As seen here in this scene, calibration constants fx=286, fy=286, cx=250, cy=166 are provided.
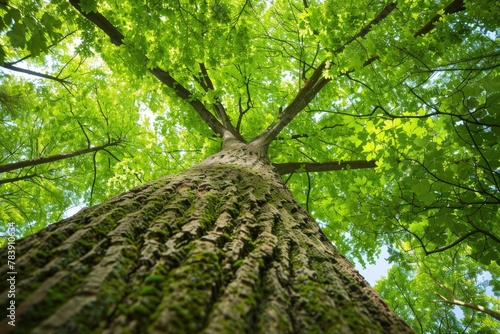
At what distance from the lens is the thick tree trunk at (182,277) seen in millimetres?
803

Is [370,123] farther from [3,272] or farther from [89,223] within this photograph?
[3,272]

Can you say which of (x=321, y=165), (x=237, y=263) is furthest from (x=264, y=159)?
(x=237, y=263)

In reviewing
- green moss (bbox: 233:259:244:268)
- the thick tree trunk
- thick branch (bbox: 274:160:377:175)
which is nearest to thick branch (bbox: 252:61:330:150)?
thick branch (bbox: 274:160:377:175)

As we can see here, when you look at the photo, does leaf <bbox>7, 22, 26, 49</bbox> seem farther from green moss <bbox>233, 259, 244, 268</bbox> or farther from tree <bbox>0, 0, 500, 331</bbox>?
green moss <bbox>233, 259, 244, 268</bbox>

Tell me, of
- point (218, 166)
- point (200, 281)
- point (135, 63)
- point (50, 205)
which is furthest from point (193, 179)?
point (50, 205)

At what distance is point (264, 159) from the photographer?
3.84m

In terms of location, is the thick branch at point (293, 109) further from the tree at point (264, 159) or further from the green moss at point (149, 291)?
the green moss at point (149, 291)

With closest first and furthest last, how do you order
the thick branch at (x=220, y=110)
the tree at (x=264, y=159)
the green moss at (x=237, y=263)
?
1. the tree at (x=264, y=159)
2. the green moss at (x=237, y=263)
3. the thick branch at (x=220, y=110)

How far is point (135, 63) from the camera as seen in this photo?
4.36m

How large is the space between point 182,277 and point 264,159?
293 cm

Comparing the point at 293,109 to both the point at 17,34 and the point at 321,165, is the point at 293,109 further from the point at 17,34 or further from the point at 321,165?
the point at 17,34

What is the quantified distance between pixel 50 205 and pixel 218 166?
27.3ft

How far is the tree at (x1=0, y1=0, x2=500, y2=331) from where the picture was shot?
41.1 inches

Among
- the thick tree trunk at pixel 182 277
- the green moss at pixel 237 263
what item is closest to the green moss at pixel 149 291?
the thick tree trunk at pixel 182 277
